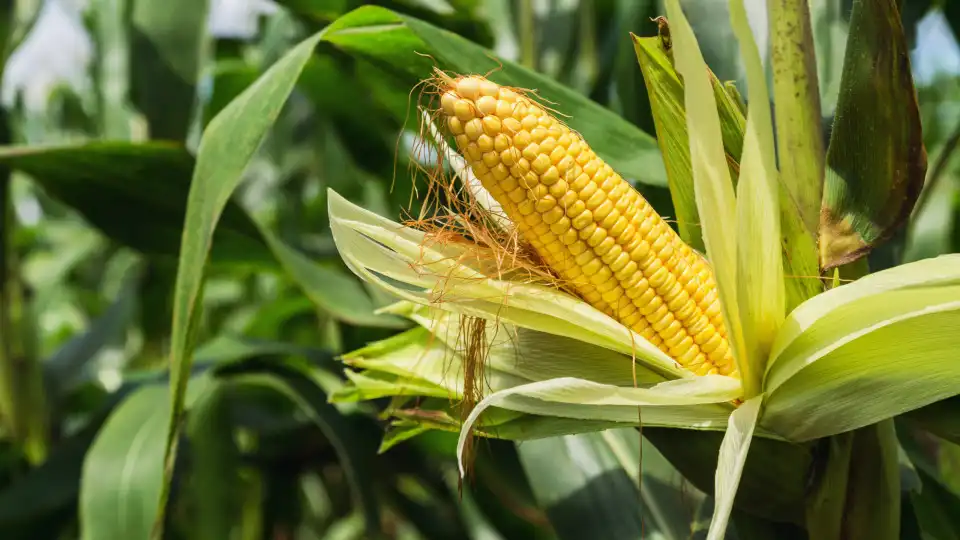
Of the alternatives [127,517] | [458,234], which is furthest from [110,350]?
[458,234]

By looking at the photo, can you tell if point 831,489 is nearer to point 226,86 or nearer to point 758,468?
point 758,468

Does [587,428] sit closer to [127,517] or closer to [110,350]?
[127,517]

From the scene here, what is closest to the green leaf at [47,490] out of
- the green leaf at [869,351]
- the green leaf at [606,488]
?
the green leaf at [606,488]

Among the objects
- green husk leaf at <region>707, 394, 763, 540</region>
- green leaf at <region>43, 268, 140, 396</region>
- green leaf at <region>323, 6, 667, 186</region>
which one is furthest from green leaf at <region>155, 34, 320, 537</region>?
green leaf at <region>43, 268, 140, 396</region>

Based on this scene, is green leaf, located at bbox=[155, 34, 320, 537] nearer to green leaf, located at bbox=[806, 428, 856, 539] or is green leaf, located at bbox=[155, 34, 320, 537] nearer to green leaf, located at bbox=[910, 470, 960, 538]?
green leaf, located at bbox=[806, 428, 856, 539]

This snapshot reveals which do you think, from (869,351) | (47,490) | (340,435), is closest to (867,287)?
(869,351)

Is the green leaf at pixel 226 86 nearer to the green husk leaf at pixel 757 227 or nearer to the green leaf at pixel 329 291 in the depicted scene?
the green leaf at pixel 329 291
